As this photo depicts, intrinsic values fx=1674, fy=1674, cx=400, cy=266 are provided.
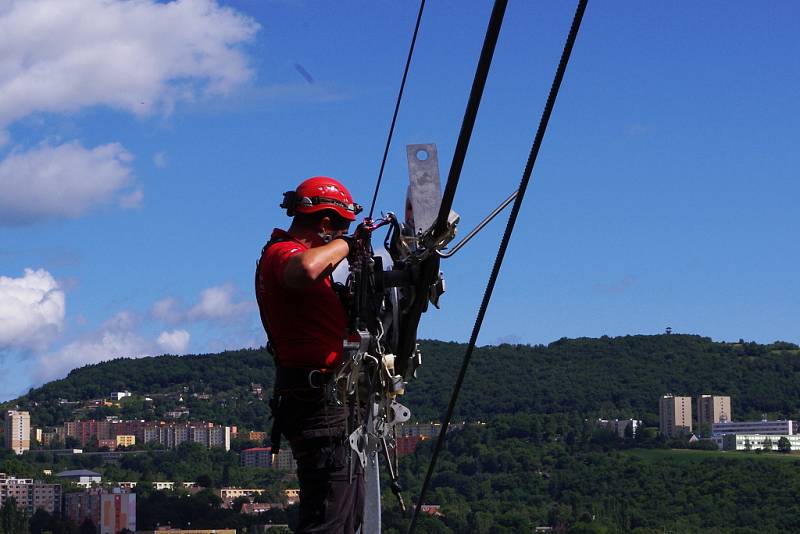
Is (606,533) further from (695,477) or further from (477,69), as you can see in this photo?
(477,69)

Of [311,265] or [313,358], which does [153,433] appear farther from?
[311,265]

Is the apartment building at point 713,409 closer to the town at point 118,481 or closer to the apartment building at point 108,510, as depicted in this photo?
the town at point 118,481

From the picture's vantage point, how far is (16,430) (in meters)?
192

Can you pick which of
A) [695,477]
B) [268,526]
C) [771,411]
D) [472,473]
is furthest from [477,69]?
[771,411]

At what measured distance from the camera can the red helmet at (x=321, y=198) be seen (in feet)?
19.1

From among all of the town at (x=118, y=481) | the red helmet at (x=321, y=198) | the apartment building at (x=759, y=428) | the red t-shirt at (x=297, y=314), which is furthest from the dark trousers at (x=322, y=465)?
the apartment building at (x=759, y=428)

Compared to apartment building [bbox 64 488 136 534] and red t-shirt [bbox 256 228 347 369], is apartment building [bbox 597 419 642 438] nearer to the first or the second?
apartment building [bbox 64 488 136 534]

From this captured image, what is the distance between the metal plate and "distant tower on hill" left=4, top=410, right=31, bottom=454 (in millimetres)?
187643

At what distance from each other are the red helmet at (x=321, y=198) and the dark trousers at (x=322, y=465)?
64 centimetres

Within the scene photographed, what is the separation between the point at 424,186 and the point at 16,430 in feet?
629

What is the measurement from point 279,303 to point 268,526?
113m

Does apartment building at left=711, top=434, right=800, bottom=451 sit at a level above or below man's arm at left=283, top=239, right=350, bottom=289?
below

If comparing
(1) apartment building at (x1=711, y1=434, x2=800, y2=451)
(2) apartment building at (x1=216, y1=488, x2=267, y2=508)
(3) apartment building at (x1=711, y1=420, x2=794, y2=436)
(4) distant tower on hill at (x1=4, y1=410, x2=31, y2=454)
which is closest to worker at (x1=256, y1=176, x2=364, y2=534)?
(2) apartment building at (x1=216, y1=488, x2=267, y2=508)

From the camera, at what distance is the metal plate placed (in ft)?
19.1
